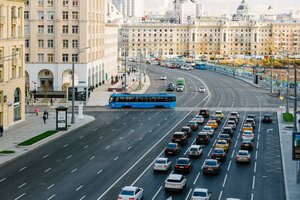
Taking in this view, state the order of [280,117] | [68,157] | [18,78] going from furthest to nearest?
[280,117], [18,78], [68,157]

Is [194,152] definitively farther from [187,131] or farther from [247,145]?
[187,131]

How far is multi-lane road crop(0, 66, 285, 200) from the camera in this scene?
3862 cm

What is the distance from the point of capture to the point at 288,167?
4600 cm

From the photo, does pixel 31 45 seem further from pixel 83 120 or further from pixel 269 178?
pixel 269 178

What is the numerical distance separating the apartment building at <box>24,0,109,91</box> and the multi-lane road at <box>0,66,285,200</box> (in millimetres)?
31912

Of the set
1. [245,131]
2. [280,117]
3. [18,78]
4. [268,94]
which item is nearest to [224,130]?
[245,131]

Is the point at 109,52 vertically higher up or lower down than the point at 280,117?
higher up

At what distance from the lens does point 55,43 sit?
106562mm

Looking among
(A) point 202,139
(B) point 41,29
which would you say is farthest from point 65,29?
(A) point 202,139

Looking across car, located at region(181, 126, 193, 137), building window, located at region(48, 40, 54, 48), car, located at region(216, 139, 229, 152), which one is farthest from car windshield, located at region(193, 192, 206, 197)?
building window, located at region(48, 40, 54, 48)

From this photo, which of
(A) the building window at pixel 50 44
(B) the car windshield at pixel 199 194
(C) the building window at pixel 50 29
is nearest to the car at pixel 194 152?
(B) the car windshield at pixel 199 194

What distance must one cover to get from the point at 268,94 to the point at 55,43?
131 ft

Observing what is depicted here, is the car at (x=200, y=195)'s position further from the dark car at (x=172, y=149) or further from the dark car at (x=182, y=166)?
the dark car at (x=172, y=149)

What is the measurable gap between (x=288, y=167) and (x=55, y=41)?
224ft
